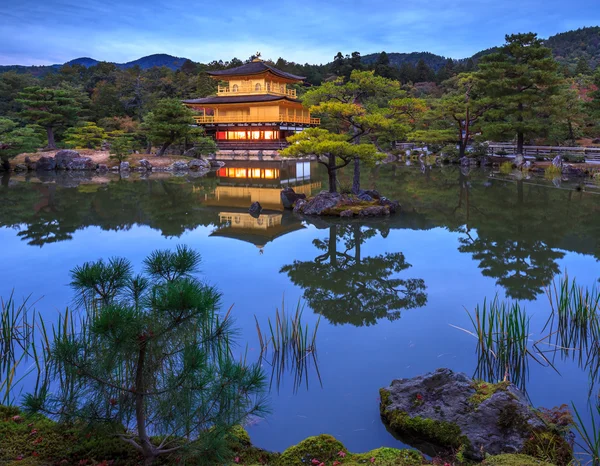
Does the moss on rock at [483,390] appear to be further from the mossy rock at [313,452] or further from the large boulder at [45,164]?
the large boulder at [45,164]

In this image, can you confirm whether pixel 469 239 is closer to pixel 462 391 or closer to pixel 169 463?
pixel 462 391

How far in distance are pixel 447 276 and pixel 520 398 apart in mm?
3908

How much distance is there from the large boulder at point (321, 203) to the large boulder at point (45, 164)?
17895 mm

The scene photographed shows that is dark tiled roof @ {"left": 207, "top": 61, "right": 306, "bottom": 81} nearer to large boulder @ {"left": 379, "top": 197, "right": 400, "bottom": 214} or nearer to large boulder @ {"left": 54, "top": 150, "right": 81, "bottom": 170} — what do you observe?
large boulder @ {"left": 54, "top": 150, "right": 81, "bottom": 170}

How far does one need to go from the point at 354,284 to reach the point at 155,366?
5.04 meters

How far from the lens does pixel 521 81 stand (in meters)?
21.4

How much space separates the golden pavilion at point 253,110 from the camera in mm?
33406

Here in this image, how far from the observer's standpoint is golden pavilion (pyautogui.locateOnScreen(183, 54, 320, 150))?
33406 millimetres

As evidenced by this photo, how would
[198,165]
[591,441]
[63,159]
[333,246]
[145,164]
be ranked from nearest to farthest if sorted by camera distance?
[591,441]
[333,246]
[63,159]
[145,164]
[198,165]

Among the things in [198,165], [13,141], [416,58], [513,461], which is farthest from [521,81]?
[416,58]

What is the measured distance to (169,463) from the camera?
2.47 meters

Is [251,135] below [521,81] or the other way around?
below

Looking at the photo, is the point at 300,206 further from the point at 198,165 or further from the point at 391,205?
the point at 198,165

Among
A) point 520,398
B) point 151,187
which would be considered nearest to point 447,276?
point 520,398
